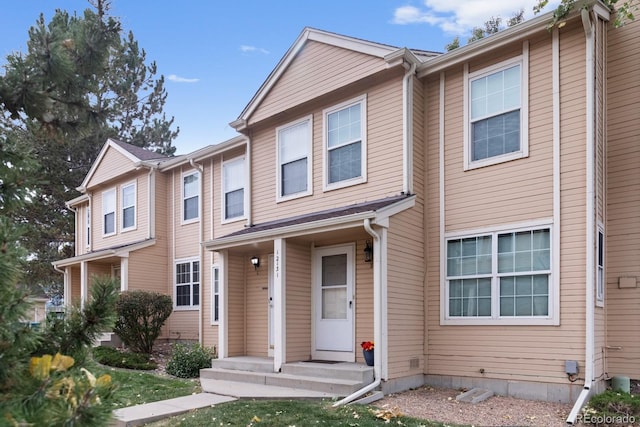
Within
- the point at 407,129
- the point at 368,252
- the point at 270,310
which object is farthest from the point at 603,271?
the point at 270,310

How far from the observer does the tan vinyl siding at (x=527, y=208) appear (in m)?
6.92

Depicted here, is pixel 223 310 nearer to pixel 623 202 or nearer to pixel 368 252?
pixel 368 252

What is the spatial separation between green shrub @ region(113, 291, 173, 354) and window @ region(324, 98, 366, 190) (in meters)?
5.68

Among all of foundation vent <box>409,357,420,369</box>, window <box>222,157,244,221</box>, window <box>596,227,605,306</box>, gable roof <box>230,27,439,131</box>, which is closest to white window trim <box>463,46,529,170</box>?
gable roof <box>230,27,439,131</box>

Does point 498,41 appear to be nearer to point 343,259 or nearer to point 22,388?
point 343,259

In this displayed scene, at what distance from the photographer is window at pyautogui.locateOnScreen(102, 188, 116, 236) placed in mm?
16594

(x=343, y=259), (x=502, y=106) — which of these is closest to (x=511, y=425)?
(x=343, y=259)

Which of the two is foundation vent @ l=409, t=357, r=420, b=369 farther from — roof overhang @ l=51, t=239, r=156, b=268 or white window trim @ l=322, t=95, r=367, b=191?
roof overhang @ l=51, t=239, r=156, b=268

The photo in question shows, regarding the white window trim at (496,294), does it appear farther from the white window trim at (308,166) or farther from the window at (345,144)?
the white window trim at (308,166)

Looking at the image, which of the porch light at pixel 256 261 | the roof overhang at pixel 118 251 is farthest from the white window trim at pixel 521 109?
the roof overhang at pixel 118 251

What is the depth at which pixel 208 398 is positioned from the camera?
732cm

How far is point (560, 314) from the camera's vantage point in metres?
6.95

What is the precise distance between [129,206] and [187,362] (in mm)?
7501

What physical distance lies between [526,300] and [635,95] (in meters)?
3.55
